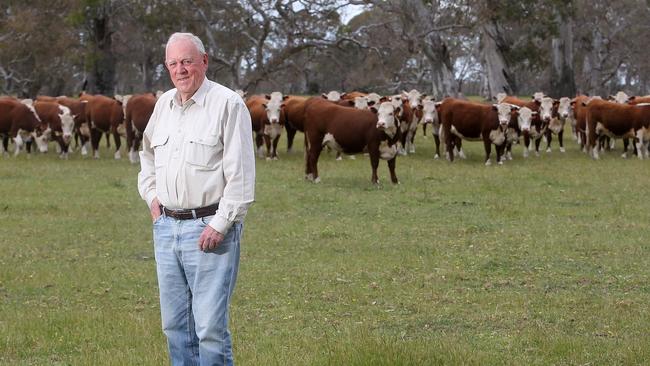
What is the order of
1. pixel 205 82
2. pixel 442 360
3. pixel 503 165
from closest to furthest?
pixel 205 82, pixel 442 360, pixel 503 165

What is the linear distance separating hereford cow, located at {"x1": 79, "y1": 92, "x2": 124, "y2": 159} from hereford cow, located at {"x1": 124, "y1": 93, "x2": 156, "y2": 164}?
1.12 metres

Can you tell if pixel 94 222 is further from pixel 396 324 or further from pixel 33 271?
pixel 396 324

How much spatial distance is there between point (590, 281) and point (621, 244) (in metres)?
2.35

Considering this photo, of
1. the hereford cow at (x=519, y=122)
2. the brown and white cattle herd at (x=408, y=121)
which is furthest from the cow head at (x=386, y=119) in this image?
the hereford cow at (x=519, y=122)

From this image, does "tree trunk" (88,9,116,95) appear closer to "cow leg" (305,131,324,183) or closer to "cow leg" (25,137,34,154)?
"cow leg" (25,137,34,154)

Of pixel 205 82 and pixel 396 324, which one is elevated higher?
pixel 205 82

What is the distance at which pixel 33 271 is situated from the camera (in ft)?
35.0

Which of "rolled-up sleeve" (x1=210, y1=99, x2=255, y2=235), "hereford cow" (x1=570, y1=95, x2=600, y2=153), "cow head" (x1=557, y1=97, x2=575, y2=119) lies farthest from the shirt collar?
"cow head" (x1=557, y1=97, x2=575, y2=119)

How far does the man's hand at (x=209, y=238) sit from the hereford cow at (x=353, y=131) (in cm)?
1366

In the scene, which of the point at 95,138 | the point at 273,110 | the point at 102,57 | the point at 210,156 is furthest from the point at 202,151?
the point at 102,57

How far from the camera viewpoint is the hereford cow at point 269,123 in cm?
2508

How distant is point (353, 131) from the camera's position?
1916cm

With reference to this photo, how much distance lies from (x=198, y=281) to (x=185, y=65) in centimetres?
111

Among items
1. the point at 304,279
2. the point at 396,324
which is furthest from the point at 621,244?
the point at 396,324
